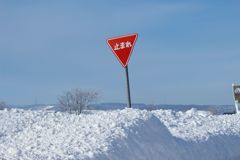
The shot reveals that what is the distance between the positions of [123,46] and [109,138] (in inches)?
150

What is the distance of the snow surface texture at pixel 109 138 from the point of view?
10.8 m

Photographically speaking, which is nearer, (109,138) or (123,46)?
(109,138)

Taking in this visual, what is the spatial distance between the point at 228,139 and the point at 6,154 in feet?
24.3

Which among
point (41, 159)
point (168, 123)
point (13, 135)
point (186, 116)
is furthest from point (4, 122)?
point (186, 116)

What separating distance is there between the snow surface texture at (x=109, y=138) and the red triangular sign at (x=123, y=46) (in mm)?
1641

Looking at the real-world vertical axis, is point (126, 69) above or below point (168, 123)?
above

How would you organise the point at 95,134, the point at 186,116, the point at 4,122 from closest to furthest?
the point at 95,134, the point at 4,122, the point at 186,116

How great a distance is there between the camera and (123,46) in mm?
15039

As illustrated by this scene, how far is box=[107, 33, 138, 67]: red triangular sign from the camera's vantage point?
1494cm

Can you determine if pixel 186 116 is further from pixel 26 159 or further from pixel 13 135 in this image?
pixel 26 159

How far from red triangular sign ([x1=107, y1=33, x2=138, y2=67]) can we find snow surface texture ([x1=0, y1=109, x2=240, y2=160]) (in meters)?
1.64

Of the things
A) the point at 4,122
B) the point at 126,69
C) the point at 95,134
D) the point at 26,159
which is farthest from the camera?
the point at 126,69

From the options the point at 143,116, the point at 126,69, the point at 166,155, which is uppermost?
the point at 126,69

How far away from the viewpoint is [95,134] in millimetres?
11898
